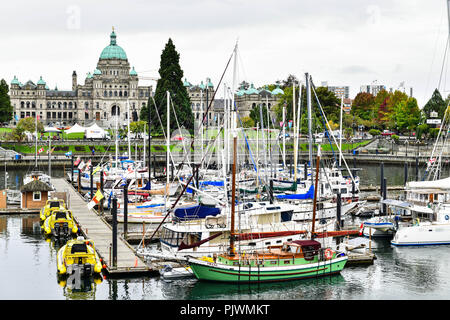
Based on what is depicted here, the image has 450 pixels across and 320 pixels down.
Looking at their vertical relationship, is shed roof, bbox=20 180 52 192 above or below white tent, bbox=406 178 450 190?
below

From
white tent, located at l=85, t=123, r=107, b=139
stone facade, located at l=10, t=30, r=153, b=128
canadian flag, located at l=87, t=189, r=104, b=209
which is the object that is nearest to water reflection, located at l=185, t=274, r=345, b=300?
canadian flag, located at l=87, t=189, r=104, b=209

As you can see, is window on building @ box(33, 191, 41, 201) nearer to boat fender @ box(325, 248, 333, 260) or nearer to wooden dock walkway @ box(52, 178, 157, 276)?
wooden dock walkway @ box(52, 178, 157, 276)

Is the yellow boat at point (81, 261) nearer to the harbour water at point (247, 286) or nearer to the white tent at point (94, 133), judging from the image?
the harbour water at point (247, 286)

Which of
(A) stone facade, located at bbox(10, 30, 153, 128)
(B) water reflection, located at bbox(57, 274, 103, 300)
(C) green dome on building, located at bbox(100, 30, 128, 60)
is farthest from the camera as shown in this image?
(C) green dome on building, located at bbox(100, 30, 128, 60)

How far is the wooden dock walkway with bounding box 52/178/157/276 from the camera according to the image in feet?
112

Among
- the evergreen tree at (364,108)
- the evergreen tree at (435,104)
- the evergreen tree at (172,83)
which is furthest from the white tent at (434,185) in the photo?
the evergreen tree at (364,108)

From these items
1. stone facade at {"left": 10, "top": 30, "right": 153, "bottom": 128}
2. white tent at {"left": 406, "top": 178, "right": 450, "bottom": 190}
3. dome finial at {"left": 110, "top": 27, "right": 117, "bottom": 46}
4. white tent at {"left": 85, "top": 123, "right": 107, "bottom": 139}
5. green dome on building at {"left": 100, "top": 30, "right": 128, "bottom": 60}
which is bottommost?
white tent at {"left": 406, "top": 178, "right": 450, "bottom": 190}

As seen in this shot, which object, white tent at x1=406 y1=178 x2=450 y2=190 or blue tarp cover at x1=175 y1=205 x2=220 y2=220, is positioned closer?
blue tarp cover at x1=175 y1=205 x2=220 y2=220

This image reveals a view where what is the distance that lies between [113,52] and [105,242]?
161 m

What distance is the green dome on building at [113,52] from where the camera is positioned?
194 m

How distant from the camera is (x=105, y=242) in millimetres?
40250
